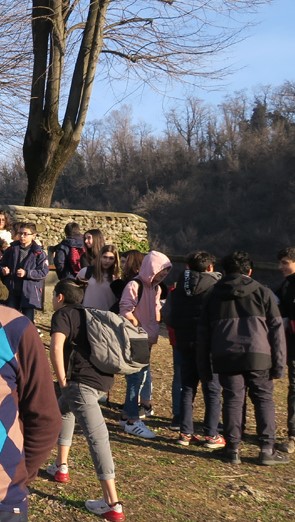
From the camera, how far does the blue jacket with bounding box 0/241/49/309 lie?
9648 millimetres

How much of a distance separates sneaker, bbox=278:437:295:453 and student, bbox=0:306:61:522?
15.3 feet

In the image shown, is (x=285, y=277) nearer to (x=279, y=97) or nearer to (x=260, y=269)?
(x=260, y=269)

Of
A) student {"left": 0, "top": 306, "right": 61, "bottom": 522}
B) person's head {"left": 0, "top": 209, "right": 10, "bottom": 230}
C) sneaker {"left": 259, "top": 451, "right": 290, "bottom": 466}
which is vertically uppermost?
person's head {"left": 0, "top": 209, "right": 10, "bottom": 230}

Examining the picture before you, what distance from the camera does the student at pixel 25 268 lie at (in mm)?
9617

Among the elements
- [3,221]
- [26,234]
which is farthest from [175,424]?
[3,221]

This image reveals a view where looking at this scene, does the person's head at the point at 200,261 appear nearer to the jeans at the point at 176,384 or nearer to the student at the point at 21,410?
the jeans at the point at 176,384

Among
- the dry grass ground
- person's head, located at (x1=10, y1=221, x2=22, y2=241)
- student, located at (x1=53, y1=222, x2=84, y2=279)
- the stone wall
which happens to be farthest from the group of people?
the stone wall

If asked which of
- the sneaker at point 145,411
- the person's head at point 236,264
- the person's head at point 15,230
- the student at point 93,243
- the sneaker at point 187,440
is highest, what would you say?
the person's head at point 15,230

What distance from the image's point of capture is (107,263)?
7.64 meters

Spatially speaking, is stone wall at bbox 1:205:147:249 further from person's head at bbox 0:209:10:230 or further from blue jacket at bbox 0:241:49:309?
blue jacket at bbox 0:241:49:309

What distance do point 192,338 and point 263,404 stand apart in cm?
89

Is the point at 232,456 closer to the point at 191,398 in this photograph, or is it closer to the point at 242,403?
the point at 242,403

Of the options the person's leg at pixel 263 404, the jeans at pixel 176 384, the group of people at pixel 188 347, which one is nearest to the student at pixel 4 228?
the group of people at pixel 188 347

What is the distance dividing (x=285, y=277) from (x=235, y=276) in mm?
911
